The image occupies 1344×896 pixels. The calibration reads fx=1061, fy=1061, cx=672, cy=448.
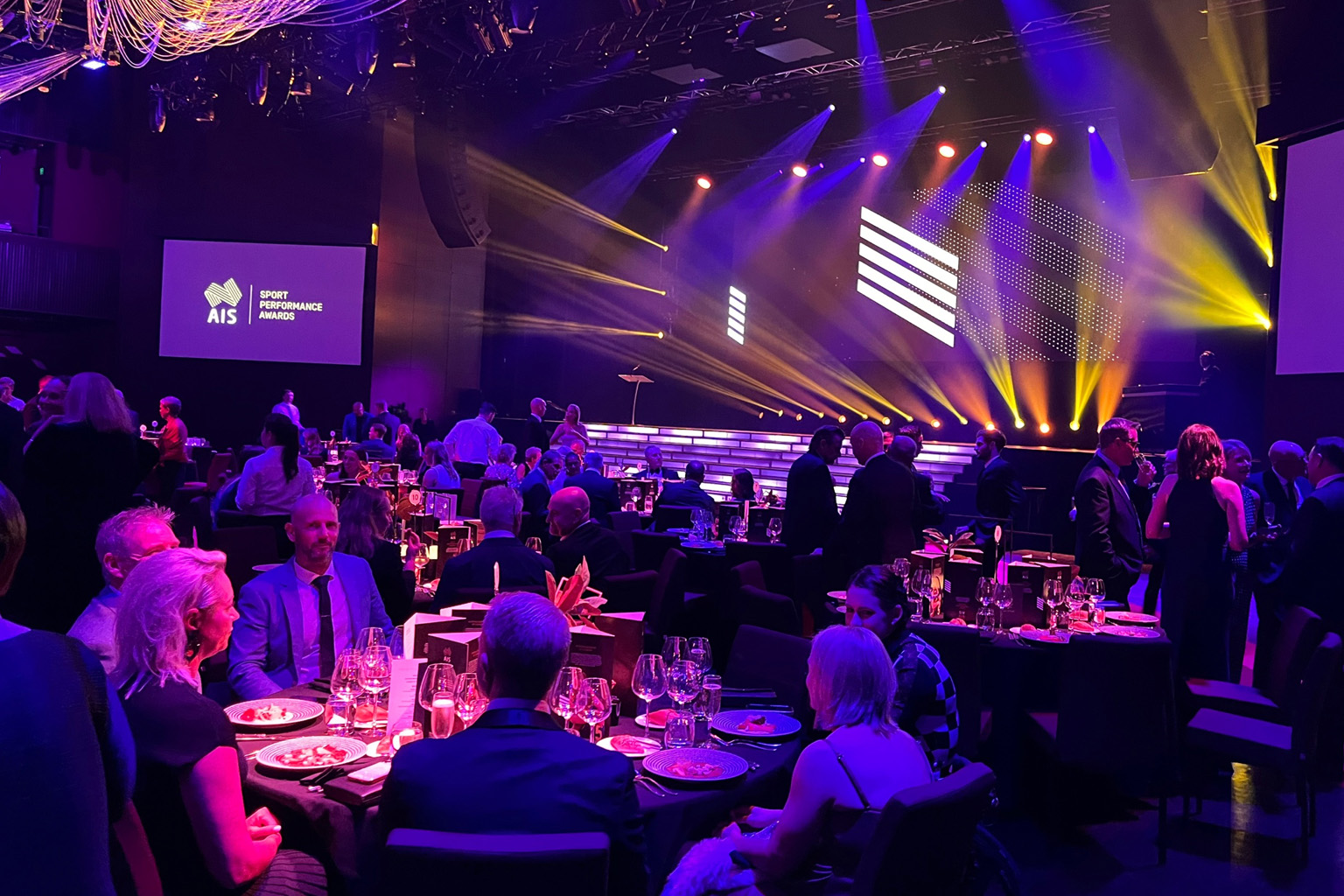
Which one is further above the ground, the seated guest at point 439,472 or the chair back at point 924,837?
the seated guest at point 439,472

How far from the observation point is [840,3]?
31.0 feet

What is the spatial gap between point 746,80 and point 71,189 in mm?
11253

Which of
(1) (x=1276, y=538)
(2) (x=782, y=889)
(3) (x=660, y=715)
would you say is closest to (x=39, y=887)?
(2) (x=782, y=889)

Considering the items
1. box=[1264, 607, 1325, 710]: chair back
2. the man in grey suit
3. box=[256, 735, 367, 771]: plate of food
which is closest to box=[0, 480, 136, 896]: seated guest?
box=[256, 735, 367, 771]: plate of food

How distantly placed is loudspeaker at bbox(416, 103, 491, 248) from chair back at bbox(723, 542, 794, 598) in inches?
334

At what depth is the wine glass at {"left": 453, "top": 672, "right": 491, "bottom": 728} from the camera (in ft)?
8.34

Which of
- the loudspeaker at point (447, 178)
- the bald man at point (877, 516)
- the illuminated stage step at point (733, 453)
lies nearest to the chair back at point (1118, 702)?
the bald man at point (877, 516)

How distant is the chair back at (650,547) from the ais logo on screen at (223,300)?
10761mm

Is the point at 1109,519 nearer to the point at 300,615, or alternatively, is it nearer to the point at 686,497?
the point at 686,497

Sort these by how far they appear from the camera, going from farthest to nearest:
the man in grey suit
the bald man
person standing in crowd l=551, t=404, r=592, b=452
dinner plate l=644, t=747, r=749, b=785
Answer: person standing in crowd l=551, t=404, r=592, b=452
the bald man
the man in grey suit
dinner plate l=644, t=747, r=749, b=785

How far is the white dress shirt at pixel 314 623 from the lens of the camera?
3385 mm

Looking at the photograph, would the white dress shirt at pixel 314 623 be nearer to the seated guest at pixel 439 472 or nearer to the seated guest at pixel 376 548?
the seated guest at pixel 376 548

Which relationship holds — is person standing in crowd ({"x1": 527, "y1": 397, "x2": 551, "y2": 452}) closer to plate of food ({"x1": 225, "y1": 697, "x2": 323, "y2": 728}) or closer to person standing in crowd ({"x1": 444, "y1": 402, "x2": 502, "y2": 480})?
person standing in crowd ({"x1": 444, "y1": 402, "x2": 502, "y2": 480})

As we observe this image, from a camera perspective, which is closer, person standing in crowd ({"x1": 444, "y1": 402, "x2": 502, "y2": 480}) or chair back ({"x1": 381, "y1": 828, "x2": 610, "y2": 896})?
chair back ({"x1": 381, "y1": 828, "x2": 610, "y2": 896})
